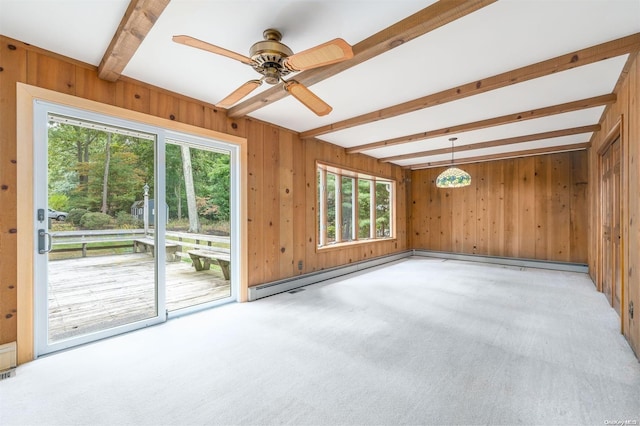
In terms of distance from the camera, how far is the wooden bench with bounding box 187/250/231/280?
3830mm

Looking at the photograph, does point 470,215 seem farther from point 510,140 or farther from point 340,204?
point 340,204

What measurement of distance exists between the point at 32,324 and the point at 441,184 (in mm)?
5869

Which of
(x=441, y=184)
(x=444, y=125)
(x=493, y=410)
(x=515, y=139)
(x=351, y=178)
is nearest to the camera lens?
(x=493, y=410)

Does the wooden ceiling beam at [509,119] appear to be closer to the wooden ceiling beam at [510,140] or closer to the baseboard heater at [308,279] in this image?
the wooden ceiling beam at [510,140]

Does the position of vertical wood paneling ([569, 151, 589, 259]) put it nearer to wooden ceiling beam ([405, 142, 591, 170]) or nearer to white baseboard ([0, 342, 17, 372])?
wooden ceiling beam ([405, 142, 591, 170])

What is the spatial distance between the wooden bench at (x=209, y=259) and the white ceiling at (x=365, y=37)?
192 cm

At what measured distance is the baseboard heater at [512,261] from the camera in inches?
227

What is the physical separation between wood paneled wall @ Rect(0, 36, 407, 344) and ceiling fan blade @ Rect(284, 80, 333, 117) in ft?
5.57

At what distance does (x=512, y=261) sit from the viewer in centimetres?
643

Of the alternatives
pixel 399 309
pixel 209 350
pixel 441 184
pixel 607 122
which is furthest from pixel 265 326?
pixel 607 122

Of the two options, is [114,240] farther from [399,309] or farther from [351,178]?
[351,178]

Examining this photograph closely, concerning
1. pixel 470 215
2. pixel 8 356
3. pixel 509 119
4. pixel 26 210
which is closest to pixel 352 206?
pixel 470 215

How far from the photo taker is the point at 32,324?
2287mm

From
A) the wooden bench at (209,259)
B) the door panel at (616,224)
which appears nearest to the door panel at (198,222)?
the wooden bench at (209,259)
